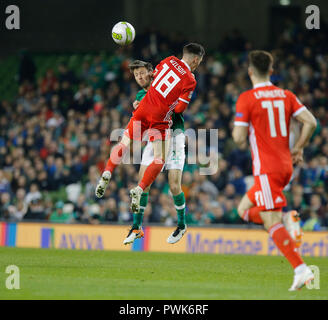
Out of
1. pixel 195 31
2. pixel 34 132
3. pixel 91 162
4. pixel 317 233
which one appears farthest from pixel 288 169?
pixel 195 31

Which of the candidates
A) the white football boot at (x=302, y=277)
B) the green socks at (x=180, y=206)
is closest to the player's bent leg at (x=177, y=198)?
Answer: the green socks at (x=180, y=206)

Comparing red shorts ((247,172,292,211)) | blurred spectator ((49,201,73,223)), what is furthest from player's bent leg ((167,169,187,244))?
blurred spectator ((49,201,73,223))

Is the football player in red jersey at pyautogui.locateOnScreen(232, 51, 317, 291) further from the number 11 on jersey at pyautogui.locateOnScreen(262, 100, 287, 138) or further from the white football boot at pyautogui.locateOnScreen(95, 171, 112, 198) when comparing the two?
the white football boot at pyautogui.locateOnScreen(95, 171, 112, 198)

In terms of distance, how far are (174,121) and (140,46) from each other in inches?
500

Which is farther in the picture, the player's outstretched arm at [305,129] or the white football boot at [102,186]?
the white football boot at [102,186]

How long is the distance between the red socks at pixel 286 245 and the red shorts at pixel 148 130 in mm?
3460

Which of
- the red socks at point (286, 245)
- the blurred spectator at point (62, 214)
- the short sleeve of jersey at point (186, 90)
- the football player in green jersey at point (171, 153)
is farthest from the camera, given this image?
the blurred spectator at point (62, 214)

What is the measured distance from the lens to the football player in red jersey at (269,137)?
8.29m

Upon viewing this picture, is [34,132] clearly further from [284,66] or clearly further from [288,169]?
[288,169]

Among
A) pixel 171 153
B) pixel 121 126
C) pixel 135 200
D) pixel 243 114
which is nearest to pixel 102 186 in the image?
pixel 135 200

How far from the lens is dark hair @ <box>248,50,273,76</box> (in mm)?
8281

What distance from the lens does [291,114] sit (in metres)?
8.42

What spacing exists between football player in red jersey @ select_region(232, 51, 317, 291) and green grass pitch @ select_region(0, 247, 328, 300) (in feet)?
3.04

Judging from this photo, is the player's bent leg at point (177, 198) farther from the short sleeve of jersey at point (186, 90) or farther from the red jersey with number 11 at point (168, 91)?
the short sleeve of jersey at point (186, 90)
